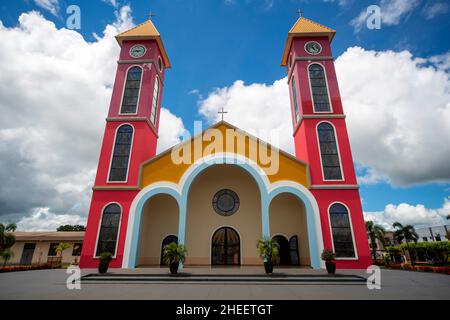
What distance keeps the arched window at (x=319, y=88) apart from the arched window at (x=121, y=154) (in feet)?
42.8

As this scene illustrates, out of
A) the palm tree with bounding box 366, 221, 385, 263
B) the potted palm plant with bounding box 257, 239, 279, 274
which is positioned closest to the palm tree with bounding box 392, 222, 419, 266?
the palm tree with bounding box 366, 221, 385, 263

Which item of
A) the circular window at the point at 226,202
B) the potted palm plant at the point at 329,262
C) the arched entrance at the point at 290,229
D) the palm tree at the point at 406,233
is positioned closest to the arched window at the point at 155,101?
the circular window at the point at 226,202

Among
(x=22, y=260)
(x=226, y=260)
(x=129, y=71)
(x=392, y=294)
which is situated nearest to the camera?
(x=392, y=294)

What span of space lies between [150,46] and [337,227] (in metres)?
18.5

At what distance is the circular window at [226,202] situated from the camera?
16.5m

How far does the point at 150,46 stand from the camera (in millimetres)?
18625

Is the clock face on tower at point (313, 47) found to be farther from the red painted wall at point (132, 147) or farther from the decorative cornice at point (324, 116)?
the red painted wall at point (132, 147)

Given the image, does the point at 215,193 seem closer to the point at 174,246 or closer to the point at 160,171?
→ the point at 160,171

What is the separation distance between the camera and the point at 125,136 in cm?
1614

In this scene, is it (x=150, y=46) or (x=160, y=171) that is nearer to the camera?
(x=160, y=171)

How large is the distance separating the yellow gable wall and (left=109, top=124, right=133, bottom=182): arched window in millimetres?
1359

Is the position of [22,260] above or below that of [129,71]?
below

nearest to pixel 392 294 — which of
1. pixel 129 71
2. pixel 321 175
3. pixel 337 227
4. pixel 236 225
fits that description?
pixel 337 227

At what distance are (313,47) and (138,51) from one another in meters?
13.6
